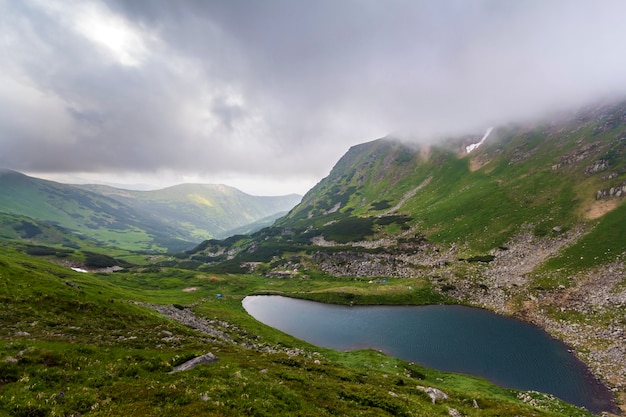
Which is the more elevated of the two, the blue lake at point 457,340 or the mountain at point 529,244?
the mountain at point 529,244

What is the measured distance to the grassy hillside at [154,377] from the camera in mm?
17672

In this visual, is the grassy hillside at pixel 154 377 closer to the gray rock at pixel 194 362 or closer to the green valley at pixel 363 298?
the green valley at pixel 363 298

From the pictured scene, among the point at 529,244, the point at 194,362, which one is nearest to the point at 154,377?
the point at 194,362

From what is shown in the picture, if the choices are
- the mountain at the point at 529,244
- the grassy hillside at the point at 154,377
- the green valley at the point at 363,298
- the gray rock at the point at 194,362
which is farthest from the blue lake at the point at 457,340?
the gray rock at the point at 194,362

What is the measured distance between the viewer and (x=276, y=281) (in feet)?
469

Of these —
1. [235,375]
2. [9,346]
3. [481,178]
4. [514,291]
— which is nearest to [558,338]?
[514,291]

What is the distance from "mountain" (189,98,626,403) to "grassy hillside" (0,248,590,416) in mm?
39906

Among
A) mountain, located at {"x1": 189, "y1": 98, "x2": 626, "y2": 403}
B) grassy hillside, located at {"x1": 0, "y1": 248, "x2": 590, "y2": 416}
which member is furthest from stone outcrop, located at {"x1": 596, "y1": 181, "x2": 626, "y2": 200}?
grassy hillside, located at {"x1": 0, "y1": 248, "x2": 590, "y2": 416}

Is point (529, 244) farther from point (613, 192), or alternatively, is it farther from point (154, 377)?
point (154, 377)

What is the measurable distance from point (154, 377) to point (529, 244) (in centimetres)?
12792

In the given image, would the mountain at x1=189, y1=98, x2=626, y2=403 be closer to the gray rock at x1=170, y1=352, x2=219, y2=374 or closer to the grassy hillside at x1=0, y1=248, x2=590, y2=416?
the grassy hillside at x1=0, y1=248, x2=590, y2=416

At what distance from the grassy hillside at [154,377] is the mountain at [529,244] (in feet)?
131

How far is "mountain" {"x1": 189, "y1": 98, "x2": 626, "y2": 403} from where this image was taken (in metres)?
74.1

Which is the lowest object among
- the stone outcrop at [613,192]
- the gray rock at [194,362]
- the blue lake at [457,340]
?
the blue lake at [457,340]
